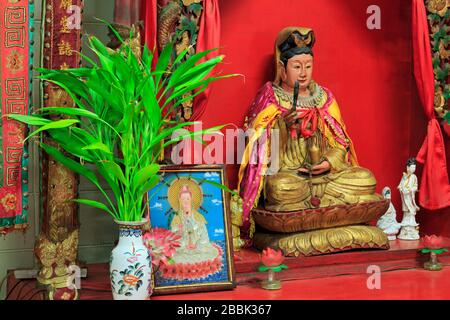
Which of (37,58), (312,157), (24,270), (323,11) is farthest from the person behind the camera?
(323,11)

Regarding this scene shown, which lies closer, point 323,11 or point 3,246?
point 3,246

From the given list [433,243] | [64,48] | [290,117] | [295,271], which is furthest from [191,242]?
[433,243]

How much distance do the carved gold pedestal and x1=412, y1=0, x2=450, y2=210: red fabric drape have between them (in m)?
0.55

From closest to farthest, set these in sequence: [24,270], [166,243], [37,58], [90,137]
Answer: [90,137] → [166,243] → [24,270] → [37,58]

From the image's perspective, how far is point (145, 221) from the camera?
10.5ft

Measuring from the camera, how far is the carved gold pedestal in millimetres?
3826

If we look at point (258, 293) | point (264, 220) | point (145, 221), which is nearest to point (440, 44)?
point (264, 220)

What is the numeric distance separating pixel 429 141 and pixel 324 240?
0.99m

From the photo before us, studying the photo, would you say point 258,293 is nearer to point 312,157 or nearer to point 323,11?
point 312,157

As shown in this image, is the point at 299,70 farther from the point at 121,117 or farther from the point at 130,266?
the point at 130,266

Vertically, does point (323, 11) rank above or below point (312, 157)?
above

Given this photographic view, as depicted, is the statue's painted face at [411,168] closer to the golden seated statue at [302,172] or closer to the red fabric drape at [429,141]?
the red fabric drape at [429,141]

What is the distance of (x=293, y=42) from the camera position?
4.14 m

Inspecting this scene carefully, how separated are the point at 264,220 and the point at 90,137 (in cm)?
118
